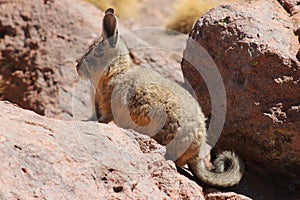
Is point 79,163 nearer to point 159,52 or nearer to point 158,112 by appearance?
point 158,112

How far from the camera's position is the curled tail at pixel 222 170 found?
5566 mm

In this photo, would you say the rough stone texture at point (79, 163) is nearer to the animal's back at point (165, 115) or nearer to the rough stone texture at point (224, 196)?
the rough stone texture at point (224, 196)

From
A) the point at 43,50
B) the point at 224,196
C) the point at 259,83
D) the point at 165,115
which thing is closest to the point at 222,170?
the point at 224,196

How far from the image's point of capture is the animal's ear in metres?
5.86

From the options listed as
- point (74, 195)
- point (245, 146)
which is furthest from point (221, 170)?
point (74, 195)

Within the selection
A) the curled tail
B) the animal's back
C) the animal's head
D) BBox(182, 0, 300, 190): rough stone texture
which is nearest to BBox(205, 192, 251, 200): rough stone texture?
the curled tail

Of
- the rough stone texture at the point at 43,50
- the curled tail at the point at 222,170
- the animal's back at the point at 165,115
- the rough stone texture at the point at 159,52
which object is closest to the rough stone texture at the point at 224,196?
the curled tail at the point at 222,170

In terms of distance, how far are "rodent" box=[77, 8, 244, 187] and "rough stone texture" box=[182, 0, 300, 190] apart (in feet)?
1.09

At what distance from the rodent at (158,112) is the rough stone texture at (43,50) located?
1.73 metres

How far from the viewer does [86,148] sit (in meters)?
4.78

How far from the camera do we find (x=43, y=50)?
8727mm

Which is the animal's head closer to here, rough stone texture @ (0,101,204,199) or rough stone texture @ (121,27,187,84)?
rough stone texture @ (0,101,204,199)

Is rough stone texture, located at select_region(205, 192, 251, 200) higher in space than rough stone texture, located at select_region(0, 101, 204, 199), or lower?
lower

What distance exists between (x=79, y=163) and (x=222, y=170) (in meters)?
1.75
